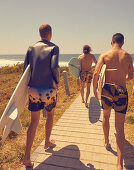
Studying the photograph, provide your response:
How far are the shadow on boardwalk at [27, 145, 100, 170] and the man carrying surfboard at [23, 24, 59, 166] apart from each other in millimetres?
292

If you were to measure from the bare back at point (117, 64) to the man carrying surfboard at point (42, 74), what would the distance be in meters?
0.84

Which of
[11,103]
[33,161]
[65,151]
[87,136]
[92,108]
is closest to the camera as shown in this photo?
[11,103]

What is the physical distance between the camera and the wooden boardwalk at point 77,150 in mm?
2372

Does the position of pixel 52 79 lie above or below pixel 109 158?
above

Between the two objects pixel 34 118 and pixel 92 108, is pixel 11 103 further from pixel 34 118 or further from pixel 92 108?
pixel 92 108

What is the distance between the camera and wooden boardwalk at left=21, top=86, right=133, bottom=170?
2.37m

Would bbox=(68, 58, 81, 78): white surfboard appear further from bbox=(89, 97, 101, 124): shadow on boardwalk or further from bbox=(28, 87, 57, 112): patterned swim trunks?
bbox=(28, 87, 57, 112): patterned swim trunks

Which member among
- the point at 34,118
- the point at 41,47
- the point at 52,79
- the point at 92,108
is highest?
the point at 41,47

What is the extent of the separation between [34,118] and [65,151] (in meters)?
1.00

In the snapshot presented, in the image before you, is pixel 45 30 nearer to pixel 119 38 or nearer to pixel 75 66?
pixel 119 38

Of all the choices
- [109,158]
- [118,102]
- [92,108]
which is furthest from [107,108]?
[92,108]

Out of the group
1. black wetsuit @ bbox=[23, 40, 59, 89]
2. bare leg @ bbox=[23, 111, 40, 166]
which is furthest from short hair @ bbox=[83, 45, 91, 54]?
bare leg @ bbox=[23, 111, 40, 166]

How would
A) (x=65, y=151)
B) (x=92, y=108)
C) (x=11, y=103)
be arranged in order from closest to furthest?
(x=11, y=103) → (x=65, y=151) → (x=92, y=108)

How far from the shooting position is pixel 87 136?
3.26 metres
